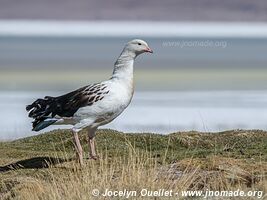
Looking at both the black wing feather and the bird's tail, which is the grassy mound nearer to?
the bird's tail

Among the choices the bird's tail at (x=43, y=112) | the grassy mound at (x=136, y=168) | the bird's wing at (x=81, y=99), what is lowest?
the grassy mound at (x=136, y=168)

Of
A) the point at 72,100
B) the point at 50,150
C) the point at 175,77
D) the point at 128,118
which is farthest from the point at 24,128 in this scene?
the point at 175,77

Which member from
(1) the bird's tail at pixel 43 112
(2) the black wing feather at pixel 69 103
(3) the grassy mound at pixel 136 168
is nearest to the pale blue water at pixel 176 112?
(3) the grassy mound at pixel 136 168

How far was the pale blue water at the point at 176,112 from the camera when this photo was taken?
27.1 m

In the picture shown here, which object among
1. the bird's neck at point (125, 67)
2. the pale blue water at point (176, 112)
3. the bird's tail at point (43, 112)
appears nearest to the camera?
the bird's neck at point (125, 67)

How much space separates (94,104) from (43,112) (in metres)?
0.97

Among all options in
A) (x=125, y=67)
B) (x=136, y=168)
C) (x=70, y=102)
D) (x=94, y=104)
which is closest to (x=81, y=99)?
(x=70, y=102)

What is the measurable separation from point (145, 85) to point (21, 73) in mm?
12853

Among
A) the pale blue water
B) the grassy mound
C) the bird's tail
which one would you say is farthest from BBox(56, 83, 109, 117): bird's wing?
the pale blue water

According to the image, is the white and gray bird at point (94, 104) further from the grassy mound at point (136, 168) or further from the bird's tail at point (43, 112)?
the grassy mound at point (136, 168)

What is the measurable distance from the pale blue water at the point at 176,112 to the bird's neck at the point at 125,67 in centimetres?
960

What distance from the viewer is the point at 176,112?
3128cm

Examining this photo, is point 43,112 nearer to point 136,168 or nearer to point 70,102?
point 70,102

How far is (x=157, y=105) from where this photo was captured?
3328cm
